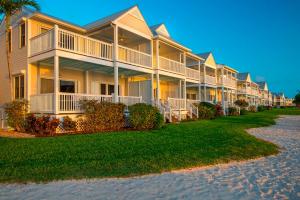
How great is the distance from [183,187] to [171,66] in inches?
706

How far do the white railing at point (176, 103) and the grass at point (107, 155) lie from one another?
9.41 metres

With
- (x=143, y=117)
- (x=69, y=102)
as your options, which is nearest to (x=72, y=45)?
(x=69, y=102)

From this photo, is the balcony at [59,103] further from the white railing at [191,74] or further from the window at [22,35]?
the white railing at [191,74]

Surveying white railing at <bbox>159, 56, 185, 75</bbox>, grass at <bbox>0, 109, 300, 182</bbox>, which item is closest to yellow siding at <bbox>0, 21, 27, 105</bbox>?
grass at <bbox>0, 109, 300, 182</bbox>

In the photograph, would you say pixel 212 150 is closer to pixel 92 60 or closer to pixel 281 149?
pixel 281 149

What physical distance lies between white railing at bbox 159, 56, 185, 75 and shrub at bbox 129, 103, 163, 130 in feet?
23.9

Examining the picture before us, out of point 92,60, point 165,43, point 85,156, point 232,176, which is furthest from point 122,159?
point 165,43

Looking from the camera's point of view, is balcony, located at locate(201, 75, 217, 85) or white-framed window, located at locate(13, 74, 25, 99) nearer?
white-framed window, located at locate(13, 74, 25, 99)

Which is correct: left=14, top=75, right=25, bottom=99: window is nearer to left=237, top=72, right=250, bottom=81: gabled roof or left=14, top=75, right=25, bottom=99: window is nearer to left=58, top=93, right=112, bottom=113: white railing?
left=58, top=93, right=112, bottom=113: white railing

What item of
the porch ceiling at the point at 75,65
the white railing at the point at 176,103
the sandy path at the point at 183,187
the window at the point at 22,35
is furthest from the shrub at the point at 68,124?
the white railing at the point at 176,103

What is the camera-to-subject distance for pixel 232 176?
5.86 m

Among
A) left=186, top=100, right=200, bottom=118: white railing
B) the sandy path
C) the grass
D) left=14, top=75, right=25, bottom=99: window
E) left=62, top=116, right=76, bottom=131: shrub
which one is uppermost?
left=14, top=75, right=25, bottom=99: window

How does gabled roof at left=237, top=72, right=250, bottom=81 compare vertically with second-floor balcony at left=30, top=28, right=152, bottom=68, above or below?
above

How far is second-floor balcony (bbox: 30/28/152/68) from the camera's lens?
1288 cm
